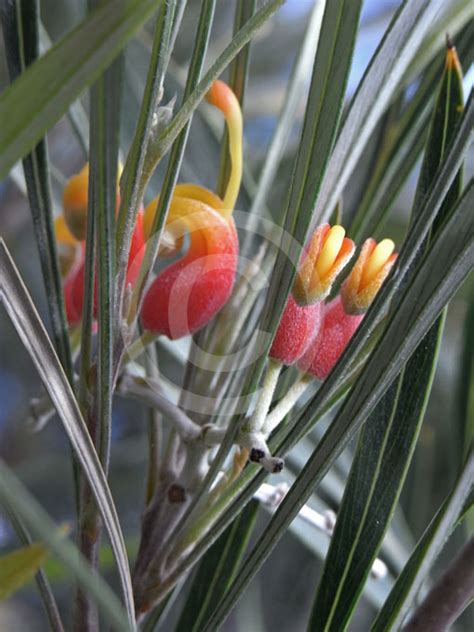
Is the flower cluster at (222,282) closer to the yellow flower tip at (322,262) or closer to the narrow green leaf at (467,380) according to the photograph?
the yellow flower tip at (322,262)

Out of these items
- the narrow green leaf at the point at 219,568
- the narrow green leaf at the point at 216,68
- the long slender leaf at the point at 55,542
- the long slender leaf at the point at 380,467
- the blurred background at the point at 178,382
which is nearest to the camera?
the long slender leaf at the point at 55,542

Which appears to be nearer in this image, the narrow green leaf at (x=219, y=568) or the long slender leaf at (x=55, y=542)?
the long slender leaf at (x=55, y=542)

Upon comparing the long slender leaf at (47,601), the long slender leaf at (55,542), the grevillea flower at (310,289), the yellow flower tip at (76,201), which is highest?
the grevillea flower at (310,289)

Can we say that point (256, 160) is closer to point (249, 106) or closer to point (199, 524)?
point (249, 106)

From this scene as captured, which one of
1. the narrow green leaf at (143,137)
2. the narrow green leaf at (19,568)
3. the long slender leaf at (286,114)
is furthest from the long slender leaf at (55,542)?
the long slender leaf at (286,114)

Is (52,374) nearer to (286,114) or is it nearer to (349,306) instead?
(349,306)

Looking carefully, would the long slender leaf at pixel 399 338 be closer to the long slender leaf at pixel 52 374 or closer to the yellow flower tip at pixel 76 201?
the long slender leaf at pixel 52 374

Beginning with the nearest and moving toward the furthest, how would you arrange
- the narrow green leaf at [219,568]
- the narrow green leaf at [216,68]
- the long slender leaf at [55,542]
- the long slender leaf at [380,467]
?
1. the long slender leaf at [55,542]
2. the narrow green leaf at [216,68]
3. the long slender leaf at [380,467]
4. the narrow green leaf at [219,568]

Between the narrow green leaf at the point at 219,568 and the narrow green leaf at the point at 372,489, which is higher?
the narrow green leaf at the point at 372,489

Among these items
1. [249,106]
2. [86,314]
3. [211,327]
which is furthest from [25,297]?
[249,106]
